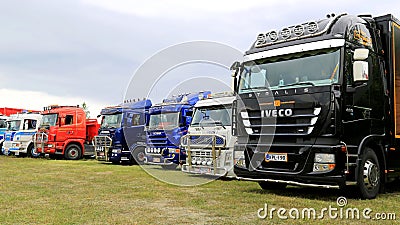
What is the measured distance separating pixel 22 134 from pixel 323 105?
2031 centimetres

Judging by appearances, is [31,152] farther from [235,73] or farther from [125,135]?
[235,73]

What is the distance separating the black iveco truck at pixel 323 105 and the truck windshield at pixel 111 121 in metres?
10.9

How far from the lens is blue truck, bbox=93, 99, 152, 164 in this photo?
18.5 m

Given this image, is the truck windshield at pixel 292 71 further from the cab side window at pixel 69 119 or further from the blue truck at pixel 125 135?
the cab side window at pixel 69 119

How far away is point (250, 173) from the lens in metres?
8.66

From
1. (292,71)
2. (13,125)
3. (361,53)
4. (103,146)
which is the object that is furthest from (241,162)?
(13,125)

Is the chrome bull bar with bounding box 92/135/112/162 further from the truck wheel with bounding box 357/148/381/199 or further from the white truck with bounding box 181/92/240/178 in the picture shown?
the truck wheel with bounding box 357/148/381/199

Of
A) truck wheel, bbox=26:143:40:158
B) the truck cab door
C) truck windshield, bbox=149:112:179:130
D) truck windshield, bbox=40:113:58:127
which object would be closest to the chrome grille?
truck windshield, bbox=149:112:179:130

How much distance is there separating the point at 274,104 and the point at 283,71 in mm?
737

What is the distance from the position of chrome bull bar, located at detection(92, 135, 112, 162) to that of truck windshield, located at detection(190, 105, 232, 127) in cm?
670

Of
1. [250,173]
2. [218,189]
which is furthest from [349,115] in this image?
[218,189]

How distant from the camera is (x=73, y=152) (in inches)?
888

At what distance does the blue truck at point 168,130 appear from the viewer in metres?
15.0

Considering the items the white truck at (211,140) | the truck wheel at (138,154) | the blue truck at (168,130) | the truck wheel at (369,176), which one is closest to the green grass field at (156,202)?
the truck wheel at (369,176)
